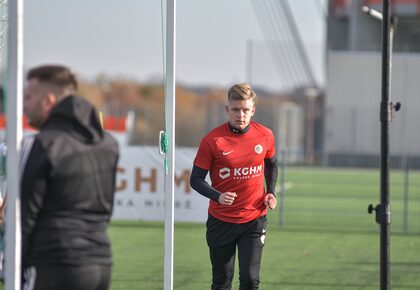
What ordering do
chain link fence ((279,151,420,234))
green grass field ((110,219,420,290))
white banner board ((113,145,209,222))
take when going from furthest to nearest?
chain link fence ((279,151,420,234))
white banner board ((113,145,209,222))
green grass field ((110,219,420,290))

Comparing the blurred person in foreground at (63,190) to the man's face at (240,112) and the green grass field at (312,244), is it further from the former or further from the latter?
the green grass field at (312,244)

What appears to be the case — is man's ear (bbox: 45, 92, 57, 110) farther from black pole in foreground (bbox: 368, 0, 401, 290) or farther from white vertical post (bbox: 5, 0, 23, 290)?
black pole in foreground (bbox: 368, 0, 401, 290)

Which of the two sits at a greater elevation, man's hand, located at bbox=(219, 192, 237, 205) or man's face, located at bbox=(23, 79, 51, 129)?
man's face, located at bbox=(23, 79, 51, 129)

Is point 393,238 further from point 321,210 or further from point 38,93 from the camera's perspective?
point 38,93

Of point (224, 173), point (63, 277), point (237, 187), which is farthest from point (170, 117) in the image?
point (63, 277)

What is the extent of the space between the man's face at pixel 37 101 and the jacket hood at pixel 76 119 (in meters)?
0.08

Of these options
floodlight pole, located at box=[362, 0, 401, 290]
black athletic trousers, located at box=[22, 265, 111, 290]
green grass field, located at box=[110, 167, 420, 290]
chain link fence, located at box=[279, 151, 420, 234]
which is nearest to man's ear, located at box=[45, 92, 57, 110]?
black athletic trousers, located at box=[22, 265, 111, 290]

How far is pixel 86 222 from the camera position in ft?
16.6

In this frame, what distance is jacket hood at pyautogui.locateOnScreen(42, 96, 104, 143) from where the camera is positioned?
16.4ft

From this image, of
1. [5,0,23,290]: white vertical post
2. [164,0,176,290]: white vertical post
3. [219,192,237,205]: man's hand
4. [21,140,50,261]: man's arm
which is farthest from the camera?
[219,192,237,205]: man's hand

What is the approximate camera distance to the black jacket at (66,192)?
4.89 metres

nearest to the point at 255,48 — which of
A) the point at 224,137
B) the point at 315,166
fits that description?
the point at 315,166

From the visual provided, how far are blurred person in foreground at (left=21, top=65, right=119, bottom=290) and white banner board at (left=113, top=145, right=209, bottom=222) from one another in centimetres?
1199

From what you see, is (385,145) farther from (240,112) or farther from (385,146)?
(240,112)
